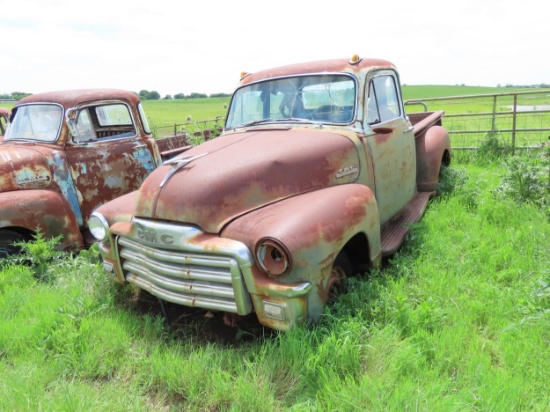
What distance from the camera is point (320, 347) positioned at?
2436 millimetres

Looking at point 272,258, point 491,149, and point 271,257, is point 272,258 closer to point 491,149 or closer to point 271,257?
point 271,257

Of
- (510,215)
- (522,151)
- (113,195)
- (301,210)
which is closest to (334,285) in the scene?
(301,210)

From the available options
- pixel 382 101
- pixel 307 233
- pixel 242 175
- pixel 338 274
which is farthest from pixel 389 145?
pixel 307 233

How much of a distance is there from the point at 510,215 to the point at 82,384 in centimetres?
434

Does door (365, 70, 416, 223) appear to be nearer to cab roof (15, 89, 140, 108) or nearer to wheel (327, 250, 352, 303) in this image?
wheel (327, 250, 352, 303)

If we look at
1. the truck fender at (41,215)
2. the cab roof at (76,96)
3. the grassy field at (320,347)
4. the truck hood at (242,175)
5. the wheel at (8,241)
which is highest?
the cab roof at (76,96)

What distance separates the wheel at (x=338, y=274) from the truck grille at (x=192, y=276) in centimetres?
72

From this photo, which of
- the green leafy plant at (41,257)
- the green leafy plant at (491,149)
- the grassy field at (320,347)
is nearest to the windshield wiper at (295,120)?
the grassy field at (320,347)

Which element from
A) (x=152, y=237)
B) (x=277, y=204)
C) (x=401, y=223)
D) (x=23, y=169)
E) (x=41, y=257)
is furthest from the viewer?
(x=23, y=169)

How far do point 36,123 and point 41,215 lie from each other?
152 centimetres

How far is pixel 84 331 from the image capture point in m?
2.95

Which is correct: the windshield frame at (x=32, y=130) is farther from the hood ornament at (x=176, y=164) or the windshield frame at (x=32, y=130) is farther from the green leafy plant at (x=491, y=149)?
the green leafy plant at (x=491, y=149)

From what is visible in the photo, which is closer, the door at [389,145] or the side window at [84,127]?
the door at [389,145]

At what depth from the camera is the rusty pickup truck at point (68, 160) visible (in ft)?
14.2
